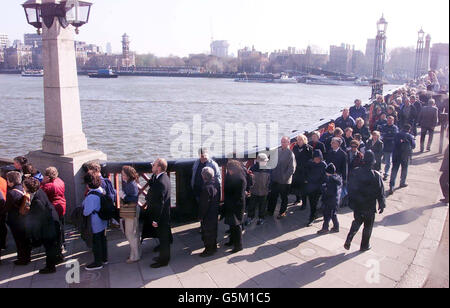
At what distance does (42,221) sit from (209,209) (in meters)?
1.94

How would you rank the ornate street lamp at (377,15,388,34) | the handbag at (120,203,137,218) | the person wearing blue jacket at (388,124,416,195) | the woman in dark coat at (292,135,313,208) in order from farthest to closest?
the ornate street lamp at (377,15,388,34), the person wearing blue jacket at (388,124,416,195), the woman in dark coat at (292,135,313,208), the handbag at (120,203,137,218)

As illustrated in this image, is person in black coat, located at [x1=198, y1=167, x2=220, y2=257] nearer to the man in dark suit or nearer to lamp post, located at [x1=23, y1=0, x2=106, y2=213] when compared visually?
the man in dark suit

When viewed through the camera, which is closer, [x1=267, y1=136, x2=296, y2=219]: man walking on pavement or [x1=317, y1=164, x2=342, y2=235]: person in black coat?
[x1=317, y1=164, x2=342, y2=235]: person in black coat

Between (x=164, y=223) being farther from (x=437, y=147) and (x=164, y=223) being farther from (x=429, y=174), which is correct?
(x=437, y=147)

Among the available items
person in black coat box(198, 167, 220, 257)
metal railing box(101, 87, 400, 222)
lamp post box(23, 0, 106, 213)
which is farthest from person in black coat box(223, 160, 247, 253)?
lamp post box(23, 0, 106, 213)

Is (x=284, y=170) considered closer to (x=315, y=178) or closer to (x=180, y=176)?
(x=315, y=178)

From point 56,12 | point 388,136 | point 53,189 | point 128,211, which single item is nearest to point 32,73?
point 56,12

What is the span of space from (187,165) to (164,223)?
1.51 metres

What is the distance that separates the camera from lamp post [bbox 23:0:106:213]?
6.48 meters

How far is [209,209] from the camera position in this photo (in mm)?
5387

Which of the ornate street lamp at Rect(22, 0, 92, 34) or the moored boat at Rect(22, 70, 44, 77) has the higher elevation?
the ornate street lamp at Rect(22, 0, 92, 34)

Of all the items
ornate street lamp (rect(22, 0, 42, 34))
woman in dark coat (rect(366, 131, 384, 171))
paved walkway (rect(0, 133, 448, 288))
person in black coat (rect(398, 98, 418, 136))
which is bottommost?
paved walkway (rect(0, 133, 448, 288))

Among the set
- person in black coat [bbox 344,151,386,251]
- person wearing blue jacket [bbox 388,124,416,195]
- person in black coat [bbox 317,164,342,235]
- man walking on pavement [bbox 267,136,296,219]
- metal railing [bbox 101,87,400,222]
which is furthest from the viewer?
person wearing blue jacket [bbox 388,124,416,195]

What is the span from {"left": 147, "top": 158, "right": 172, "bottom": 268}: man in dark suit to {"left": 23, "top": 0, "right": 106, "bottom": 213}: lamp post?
193 centimetres
